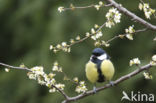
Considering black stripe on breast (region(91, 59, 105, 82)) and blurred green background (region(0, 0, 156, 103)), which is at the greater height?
blurred green background (region(0, 0, 156, 103))

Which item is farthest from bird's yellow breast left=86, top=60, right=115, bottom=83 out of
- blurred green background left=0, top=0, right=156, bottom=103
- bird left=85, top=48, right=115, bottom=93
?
blurred green background left=0, top=0, right=156, bottom=103

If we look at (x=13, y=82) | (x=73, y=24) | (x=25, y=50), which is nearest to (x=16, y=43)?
(x=25, y=50)

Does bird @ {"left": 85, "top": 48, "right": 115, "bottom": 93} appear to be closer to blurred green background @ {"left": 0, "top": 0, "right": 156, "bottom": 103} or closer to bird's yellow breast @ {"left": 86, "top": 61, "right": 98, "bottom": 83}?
bird's yellow breast @ {"left": 86, "top": 61, "right": 98, "bottom": 83}

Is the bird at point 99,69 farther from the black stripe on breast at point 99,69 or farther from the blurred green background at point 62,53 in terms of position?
the blurred green background at point 62,53

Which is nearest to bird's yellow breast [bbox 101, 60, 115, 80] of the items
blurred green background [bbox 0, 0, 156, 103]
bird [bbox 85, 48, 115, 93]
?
bird [bbox 85, 48, 115, 93]

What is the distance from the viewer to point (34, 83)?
4.78 m

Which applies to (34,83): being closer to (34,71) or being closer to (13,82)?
(13,82)

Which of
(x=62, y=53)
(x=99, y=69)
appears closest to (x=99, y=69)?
(x=99, y=69)

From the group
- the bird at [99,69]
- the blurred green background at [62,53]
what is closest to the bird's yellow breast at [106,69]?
the bird at [99,69]

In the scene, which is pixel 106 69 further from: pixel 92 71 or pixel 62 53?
pixel 62 53

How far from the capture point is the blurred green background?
15.0ft

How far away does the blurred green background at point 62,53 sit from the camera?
4.58 metres

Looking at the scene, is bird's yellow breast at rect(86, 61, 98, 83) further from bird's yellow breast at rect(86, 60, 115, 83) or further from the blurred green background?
the blurred green background

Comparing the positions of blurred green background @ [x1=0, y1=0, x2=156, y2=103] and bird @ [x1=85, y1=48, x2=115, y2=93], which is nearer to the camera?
bird @ [x1=85, y1=48, x2=115, y2=93]
